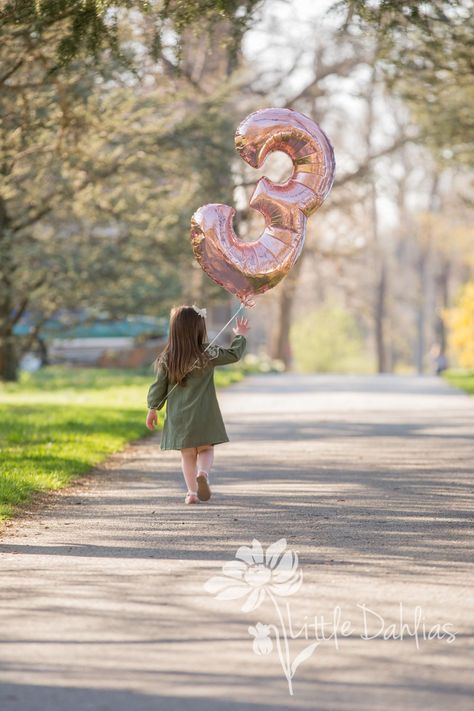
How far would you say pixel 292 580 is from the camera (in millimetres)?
6930

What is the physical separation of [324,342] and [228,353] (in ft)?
182

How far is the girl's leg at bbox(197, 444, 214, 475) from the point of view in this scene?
10.1m

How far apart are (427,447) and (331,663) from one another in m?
9.29

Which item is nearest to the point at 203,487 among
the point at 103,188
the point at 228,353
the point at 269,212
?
the point at 228,353

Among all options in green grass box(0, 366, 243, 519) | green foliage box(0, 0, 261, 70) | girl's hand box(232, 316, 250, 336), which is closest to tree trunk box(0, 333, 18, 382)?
green grass box(0, 366, 243, 519)

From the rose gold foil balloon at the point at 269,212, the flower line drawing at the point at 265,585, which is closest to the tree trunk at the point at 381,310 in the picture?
the rose gold foil balloon at the point at 269,212

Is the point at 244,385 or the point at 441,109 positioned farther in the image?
the point at 244,385

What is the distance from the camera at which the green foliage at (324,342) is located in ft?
214

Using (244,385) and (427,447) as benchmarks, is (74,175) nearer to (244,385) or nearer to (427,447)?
(244,385)

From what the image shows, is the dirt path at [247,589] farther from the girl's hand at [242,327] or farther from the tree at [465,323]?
the tree at [465,323]

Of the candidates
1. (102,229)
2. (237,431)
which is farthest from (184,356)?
(102,229)

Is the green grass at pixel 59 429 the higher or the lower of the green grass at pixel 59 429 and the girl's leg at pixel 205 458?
the lower

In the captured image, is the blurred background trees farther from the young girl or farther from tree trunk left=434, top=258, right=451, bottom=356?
tree trunk left=434, top=258, right=451, bottom=356

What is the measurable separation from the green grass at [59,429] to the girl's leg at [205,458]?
1.37m
